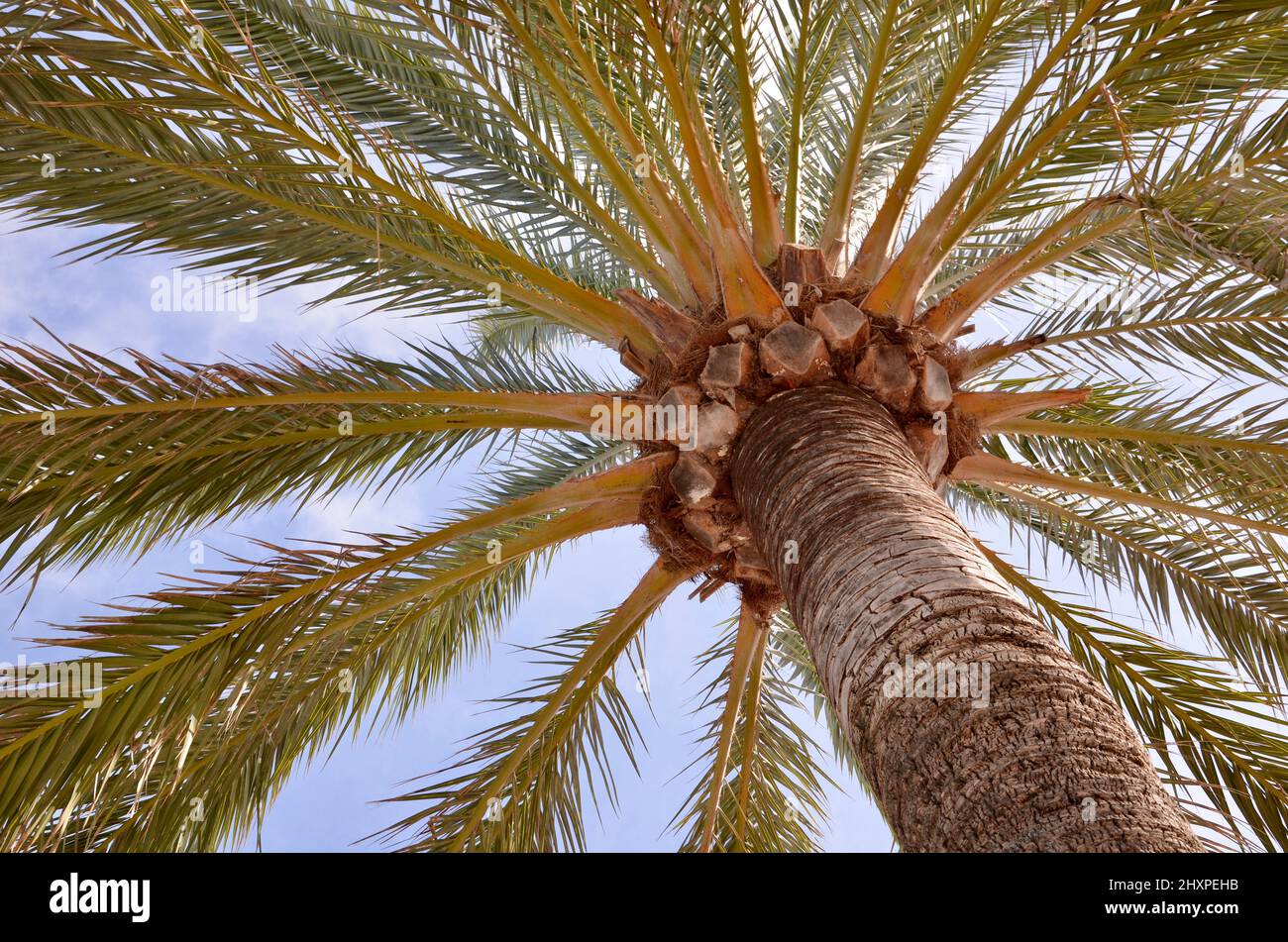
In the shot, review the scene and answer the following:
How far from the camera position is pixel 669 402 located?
4.38 meters

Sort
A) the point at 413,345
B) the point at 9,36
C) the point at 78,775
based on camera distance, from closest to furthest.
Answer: the point at 78,775 → the point at 9,36 → the point at 413,345

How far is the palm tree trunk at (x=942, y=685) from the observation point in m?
2.10

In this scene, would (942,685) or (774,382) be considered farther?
(774,382)

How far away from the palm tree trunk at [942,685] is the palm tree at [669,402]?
2 cm

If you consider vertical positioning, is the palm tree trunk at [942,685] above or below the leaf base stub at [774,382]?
below

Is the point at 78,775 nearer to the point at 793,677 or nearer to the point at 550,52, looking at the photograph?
the point at 550,52

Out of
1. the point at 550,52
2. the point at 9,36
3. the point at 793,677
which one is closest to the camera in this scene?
the point at 9,36

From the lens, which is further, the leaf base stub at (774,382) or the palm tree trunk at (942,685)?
the leaf base stub at (774,382)

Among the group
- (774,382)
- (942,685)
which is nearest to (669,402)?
(774,382)

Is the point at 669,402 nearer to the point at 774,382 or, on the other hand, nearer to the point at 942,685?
the point at 774,382

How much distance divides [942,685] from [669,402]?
2.16 metres

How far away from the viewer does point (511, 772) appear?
189 inches
